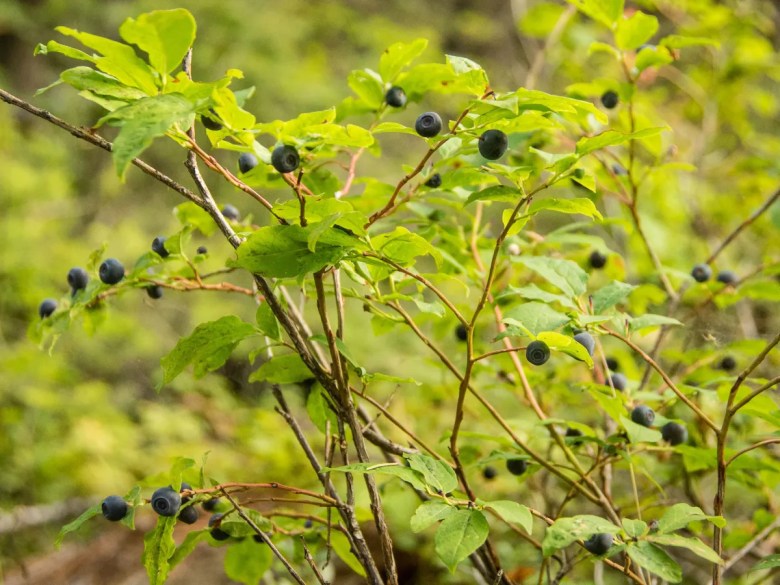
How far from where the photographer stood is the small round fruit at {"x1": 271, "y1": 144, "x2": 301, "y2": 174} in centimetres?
66

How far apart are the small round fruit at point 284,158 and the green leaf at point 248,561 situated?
55cm

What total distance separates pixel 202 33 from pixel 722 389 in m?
4.07

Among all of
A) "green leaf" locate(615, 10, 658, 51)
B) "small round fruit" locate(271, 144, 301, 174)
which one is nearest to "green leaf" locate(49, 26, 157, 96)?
"small round fruit" locate(271, 144, 301, 174)

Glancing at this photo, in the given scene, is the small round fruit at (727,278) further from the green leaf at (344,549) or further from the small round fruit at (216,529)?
the small round fruit at (216,529)

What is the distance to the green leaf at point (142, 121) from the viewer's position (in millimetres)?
501

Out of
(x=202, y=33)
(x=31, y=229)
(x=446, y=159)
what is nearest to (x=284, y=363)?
(x=446, y=159)

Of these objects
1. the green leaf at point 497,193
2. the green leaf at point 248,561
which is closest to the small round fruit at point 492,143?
the green leaf at point 497,193

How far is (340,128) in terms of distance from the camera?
649mm

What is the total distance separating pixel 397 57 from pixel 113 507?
617 mm

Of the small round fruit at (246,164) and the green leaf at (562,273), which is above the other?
the green leaf at (562,273)

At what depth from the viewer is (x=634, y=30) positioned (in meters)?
1.02

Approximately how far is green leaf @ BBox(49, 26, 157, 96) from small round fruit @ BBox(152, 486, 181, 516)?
16.1 inches

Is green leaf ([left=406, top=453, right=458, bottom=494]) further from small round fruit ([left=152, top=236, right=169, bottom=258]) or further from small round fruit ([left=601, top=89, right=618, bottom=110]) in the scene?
small round fruit ([left=601, top=89, right=618, bottom=110])

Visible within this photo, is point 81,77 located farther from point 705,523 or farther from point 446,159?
point 705,523
